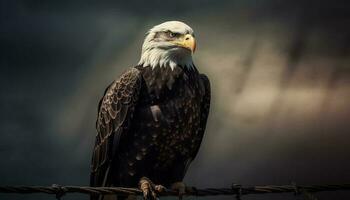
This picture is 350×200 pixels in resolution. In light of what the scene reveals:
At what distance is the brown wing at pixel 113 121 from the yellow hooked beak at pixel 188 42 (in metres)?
0.57

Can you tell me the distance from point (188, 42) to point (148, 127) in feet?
3.34

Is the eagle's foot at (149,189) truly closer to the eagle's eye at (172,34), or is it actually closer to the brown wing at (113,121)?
the brown wing at (113,121)

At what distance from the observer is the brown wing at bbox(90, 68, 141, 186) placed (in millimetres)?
6680

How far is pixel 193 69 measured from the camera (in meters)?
7.04

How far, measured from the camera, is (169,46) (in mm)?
7086

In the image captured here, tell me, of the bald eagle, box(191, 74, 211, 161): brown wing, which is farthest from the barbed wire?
box(191, 74, 211, 161): brown wing

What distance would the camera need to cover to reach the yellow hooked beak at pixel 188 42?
6797 millimetres

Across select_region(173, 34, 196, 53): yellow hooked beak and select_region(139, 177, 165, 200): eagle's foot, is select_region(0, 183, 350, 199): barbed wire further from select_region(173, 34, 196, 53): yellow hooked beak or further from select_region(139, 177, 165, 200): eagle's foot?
select_region(173, 34, 196, 53): yellow hooked beak

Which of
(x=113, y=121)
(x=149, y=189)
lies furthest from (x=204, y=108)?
(x=149, y=189)

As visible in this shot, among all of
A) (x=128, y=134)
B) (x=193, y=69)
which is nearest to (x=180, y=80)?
(x=193, y=69)

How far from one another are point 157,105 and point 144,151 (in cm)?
50

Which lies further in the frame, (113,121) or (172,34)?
(172,34)

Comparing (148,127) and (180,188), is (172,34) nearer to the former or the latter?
(148,127)

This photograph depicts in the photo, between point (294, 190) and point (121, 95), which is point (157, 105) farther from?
point (294, 190)
